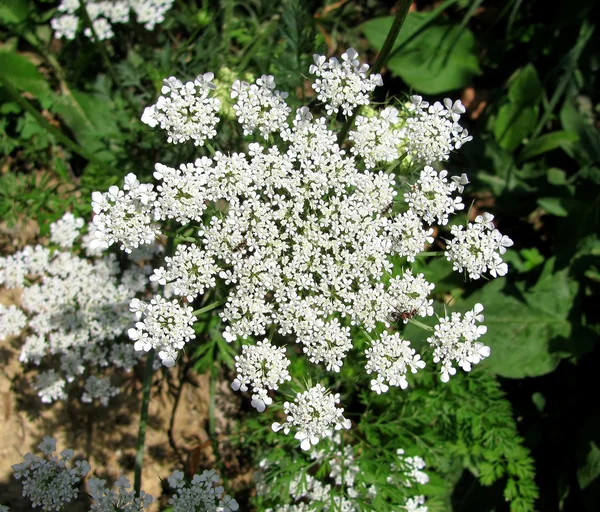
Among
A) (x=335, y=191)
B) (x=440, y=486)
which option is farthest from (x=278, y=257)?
(x=440, y=486)

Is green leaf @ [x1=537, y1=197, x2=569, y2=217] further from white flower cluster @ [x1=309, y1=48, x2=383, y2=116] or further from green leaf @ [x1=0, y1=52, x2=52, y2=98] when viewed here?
green leaf @ [x1=0, y1=52, x2=52, y2=98]

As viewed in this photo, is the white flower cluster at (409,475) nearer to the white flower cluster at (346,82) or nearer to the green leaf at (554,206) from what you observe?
the green leaf at (554,206)

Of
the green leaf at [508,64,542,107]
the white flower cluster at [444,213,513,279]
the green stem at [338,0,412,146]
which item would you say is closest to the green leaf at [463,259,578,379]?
the green leaf at [508,64,542,107]

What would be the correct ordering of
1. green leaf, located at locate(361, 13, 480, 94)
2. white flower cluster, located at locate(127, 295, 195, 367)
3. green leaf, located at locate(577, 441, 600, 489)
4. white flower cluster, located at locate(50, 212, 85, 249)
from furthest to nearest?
1. green leaf, located at locate(361, 13, 480, 94)
2. green leaf, located at locate(577, 441, 600, 489)
3. white flower cluster, located at locate(50, 212, 85, 249)
4. white flower cluster, located at locate(127, 295, 195, 367)

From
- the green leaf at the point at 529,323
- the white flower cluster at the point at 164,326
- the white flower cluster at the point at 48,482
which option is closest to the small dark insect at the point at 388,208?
the white flower cluster at the point at 164,326

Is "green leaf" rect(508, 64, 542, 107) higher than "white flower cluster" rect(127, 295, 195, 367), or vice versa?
"white flower cluster" rect(127, 295, 195, 367)
